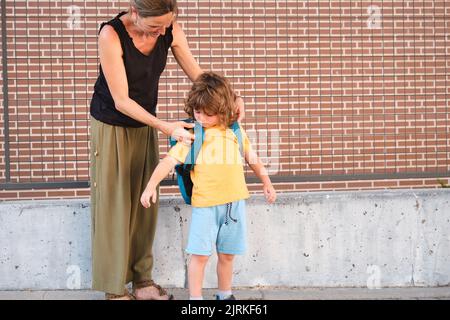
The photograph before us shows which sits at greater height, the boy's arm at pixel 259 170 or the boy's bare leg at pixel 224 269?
the boy's arm at pixel 259 170

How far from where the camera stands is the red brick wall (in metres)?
5.27

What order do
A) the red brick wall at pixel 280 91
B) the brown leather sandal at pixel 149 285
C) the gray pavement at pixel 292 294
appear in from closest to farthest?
the brown leather sandal at pixel 149 285
the gray pavement at pixel 292 294
the red brick wall at pixel 280 91

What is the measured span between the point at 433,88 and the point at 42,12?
3893 millimetres

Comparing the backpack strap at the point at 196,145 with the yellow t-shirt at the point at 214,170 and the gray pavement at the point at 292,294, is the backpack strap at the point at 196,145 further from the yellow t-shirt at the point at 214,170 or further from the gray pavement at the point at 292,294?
the gray pavement at the point at 292,294

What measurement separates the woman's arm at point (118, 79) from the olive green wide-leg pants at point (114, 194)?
26 cm

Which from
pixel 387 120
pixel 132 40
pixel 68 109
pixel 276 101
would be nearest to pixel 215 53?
pixel 276 101

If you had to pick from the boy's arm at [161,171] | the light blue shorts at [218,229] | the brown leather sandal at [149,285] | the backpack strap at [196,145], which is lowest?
the brown leather sandal at [149,285]

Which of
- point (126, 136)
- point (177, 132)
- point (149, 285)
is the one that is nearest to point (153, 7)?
point (177, 132)

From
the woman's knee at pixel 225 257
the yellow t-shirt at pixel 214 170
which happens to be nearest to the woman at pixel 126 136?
the yellow t-shirt at pixel 214 170

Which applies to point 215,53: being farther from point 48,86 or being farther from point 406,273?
point 406,273

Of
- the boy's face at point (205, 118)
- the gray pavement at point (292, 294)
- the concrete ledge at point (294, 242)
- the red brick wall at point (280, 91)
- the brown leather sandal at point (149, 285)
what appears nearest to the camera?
the boy's face at point (205, 118)

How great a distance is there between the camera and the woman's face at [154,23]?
3.54 meters

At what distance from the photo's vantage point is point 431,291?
4.63 metres

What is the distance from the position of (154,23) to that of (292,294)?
2.01 m
